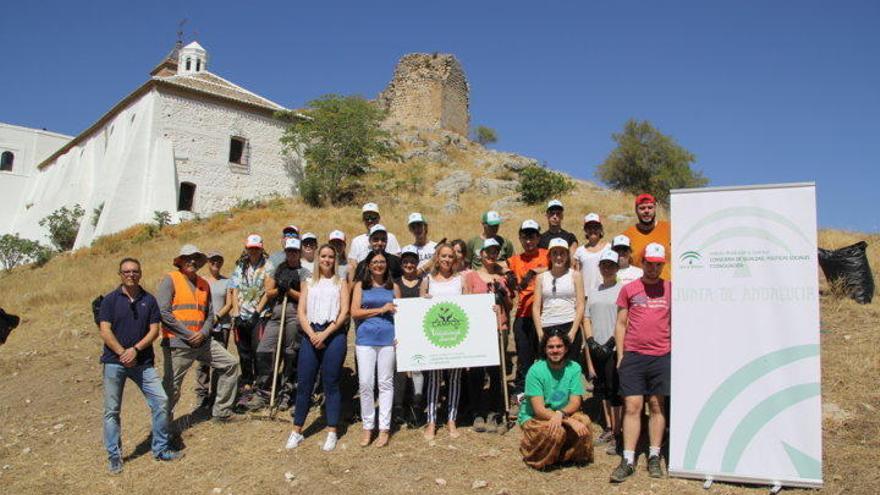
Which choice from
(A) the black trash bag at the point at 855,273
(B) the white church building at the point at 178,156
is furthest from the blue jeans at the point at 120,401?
(B) the white church building at the point at 178,156

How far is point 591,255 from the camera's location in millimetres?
6566

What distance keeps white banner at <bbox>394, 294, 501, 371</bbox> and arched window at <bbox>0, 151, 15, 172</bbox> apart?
4792 centimetres

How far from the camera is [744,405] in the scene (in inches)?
193

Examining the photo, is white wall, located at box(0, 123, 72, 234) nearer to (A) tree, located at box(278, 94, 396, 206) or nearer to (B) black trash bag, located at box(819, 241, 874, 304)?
(A) tree, located at box(278, 94, 396, 206)

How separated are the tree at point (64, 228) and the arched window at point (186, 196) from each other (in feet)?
19.9

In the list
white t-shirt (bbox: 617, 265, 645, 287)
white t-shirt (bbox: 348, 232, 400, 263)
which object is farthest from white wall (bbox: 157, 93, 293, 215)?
white t-shirt (bbox: 617, 265, 645, 287)

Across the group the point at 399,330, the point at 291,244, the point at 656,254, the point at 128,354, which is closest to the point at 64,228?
the point at 291,244

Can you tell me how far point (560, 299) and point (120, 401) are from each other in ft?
14.0

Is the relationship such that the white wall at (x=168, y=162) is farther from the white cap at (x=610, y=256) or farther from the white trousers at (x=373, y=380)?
the white cap at (x=610, y=256)

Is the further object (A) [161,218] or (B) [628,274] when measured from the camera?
(A) [161,218]

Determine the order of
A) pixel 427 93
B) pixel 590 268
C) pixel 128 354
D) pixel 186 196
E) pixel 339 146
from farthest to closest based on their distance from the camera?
pixel 427 93 < pixel 339 146 < pixel 186 196 < pixel 590 268 < pixel 128 354

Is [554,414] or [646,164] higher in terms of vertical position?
[646,164]

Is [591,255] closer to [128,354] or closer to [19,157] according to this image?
[128,354]

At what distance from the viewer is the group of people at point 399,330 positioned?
209 inches
